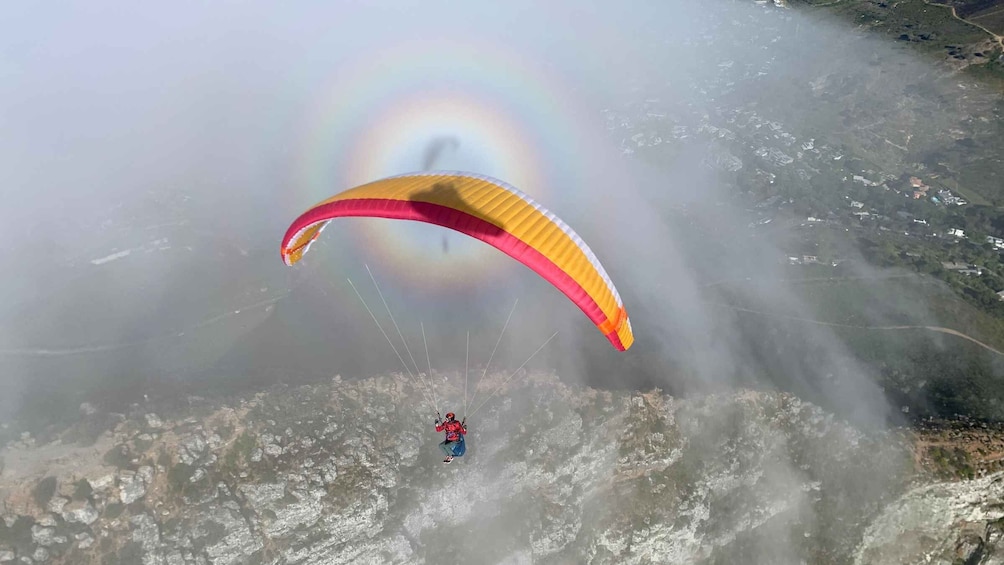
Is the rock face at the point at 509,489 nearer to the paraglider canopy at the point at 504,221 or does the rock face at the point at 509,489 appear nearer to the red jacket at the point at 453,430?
the red jacket at the point at 453,430

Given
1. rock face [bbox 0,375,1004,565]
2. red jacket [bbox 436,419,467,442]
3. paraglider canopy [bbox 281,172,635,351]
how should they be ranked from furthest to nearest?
rock face [bbox 0,375,1004,565]
red jacket [bbox 436,419,467,442]
paraglider canopy [bbox 281,172,635,351]

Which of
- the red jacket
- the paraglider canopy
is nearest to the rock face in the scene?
the red jacket

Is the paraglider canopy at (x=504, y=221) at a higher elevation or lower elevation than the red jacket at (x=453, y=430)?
higher

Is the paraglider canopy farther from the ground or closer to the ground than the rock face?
farther from the ground

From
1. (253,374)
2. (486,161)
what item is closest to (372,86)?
(486,161)

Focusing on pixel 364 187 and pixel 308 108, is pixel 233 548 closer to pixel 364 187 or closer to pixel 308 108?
pixel 364 187

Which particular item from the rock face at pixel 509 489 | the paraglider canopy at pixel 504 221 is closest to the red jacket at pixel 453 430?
the paraglider canopy at pixel 504 221

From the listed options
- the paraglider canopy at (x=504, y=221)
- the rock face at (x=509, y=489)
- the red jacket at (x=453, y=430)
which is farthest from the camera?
the rock face at (x=509, y=489)

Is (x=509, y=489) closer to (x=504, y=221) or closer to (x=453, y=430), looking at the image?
(x=453, y=430)

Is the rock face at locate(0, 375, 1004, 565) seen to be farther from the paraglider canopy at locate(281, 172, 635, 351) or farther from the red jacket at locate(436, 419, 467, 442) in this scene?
the paraglider canopy at locate(281, 172, 635, 351)
